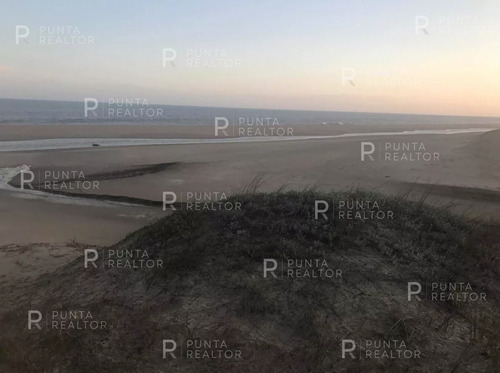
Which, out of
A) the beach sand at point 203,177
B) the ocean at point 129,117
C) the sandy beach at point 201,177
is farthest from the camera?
the ocean at point 129,117

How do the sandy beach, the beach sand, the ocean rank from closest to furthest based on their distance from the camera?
the beach sand, the sandy beach, the ocean

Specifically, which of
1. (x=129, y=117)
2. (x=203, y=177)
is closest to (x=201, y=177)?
(x=203, y=177)

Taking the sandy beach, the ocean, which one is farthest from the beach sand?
the ocean

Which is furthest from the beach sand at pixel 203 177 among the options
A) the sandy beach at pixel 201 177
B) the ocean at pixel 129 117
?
the ocean at pixel 129 117

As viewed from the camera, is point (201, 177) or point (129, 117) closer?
point (201, 177)

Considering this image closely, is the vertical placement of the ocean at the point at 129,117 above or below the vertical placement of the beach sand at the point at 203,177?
above

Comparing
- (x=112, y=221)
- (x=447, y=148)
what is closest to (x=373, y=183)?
(x=112, y=221)

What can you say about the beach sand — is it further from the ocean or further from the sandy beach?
the ocean

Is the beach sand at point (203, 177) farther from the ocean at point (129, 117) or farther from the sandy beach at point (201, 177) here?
the ocean at point (129, 117)

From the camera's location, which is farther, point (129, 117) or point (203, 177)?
point (129, 117)

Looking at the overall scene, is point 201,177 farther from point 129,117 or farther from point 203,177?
point 129,117

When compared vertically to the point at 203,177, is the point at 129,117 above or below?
above

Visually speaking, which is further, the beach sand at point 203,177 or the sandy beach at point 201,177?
the sandy beach at point 201,177
